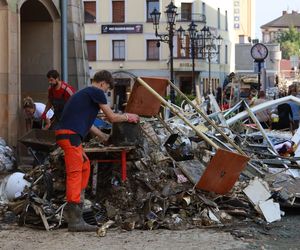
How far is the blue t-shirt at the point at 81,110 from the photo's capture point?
7258 mm

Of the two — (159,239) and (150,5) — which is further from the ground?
(150,5)

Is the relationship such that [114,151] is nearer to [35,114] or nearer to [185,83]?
[35,114]

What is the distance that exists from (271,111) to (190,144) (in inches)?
342

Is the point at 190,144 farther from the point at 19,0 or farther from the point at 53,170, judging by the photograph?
the point at 19,0

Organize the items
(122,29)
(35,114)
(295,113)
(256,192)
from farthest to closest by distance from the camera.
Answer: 1. (122,29)
2. (295,113)
3. (35,114)
4. (256,192)

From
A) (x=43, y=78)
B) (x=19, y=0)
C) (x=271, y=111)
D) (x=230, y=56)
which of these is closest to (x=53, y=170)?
(x=19, y=0)

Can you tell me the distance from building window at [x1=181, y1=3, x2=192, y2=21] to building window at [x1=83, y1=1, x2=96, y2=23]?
707 cm

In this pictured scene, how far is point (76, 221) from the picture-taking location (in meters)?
7.19

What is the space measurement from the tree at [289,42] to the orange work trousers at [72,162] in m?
120

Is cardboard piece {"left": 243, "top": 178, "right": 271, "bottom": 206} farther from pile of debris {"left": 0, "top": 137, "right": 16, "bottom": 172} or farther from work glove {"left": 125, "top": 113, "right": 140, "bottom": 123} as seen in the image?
pile of debris {"left": 0, "top": 137, "right": 16, "bottom": 172}

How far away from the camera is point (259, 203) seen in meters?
7.86

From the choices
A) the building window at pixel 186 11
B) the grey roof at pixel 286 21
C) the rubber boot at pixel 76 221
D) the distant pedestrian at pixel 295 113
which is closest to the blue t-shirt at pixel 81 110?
the rubber boot at pixel 76 221

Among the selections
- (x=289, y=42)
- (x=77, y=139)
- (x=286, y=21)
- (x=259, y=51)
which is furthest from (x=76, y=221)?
(x=286, y=21)

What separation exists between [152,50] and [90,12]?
6.00 meters
